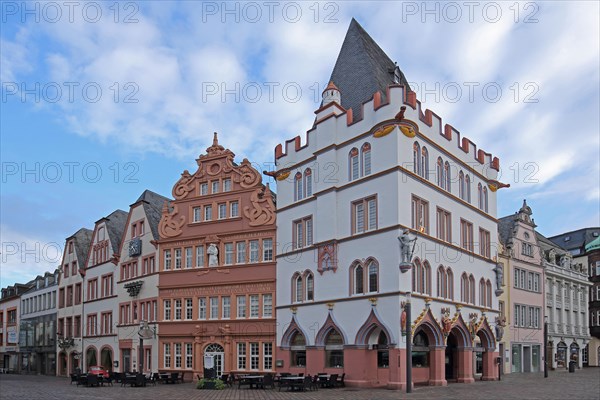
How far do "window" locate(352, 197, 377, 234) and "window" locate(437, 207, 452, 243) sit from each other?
470cm

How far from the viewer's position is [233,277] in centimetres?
4844

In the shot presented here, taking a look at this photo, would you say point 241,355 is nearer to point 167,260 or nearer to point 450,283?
point 167,260

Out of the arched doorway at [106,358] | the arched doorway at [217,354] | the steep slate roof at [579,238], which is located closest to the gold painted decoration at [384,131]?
the arched doorway at [217,354]

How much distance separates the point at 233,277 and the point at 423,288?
15318mm

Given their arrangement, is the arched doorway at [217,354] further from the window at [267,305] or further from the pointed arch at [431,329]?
the pointed arch at [431,329]

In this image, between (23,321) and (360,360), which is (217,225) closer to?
(360,360)

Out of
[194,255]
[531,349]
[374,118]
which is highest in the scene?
[374,118]

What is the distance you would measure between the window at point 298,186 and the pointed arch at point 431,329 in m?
12.0

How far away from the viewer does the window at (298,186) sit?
45.6 m

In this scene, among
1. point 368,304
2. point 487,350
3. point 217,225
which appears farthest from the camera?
point 217,225

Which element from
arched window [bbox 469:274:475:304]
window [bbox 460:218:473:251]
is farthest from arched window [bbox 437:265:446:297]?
arched window [bbox 469:274:475:304]

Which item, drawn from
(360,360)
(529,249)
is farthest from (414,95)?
(529,249)

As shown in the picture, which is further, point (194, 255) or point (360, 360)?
point (194, 255)

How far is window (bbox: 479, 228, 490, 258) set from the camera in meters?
46.8
